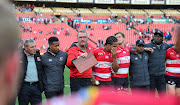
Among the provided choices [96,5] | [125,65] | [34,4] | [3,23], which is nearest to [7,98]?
[3,23]

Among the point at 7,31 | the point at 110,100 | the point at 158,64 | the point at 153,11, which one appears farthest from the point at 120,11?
the point at 7,31

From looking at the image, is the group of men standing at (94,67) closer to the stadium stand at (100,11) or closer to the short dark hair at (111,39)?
the short dark hair at (111,39)

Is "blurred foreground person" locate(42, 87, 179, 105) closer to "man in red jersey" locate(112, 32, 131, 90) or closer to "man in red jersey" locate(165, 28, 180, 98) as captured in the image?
"man in red jersey" locate(112, 32, 131, 90)

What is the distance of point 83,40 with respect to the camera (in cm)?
449

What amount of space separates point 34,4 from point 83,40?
37724 mm

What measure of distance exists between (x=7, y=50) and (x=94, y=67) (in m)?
4.39

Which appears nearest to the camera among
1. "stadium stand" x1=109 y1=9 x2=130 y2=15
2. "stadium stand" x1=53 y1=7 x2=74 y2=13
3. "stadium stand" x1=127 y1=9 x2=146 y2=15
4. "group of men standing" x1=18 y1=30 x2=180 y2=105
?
"group of men standing" x1=18 y1=30 x2=180 y2=105

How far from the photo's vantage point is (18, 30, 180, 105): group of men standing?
14.4 ft

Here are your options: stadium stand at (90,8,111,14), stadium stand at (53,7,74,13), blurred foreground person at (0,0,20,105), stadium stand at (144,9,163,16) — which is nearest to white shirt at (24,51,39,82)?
blurred foreground person at (0,0,20,105)

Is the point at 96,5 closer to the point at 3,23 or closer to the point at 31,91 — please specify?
the point at 31,91

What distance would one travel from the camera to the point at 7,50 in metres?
0.46

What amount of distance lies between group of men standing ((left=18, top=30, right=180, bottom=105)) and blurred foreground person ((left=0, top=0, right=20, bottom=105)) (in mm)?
3750

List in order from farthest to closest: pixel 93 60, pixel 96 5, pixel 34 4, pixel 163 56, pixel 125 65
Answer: pixel 96 5 < pixel 34 4 < pixel 163 56 < pixel 125 65 < pixel 93 60

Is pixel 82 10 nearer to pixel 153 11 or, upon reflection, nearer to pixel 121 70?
pixel 153 11
